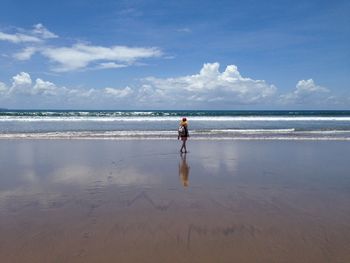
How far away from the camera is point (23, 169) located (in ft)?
35.8

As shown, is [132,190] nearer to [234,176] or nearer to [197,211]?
[197,211]

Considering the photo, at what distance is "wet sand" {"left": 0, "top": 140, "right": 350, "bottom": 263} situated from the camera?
4.83 metres

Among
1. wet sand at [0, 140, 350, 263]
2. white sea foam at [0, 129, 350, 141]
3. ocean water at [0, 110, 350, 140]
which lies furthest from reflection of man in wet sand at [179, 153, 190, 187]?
ocean water at [0, 110, 350, 140]

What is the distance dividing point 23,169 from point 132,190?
15.4 ft

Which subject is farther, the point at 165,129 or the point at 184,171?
the point at 165,129

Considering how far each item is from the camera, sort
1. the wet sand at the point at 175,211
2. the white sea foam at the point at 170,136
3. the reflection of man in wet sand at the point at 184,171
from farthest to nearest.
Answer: the white sea foam at the point at 170,136, the reflection of man in wet sand at the point at 184,171, the wet sand at the point at 175,211

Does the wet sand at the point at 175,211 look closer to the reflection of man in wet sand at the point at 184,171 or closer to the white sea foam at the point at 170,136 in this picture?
the reflection of man in wet sand at the point at 184,171

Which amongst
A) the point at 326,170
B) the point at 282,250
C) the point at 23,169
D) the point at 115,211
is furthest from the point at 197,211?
the point at 23,169

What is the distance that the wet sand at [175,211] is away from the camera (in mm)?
4828

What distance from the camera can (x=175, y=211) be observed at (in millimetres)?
6566

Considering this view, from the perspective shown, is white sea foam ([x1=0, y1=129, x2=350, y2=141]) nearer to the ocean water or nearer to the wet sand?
the ocean water

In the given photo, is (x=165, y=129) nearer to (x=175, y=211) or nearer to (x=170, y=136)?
(x=170, y=136)

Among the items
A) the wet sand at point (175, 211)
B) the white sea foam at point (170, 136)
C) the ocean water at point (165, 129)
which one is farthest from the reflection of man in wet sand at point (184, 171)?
the ocean water at point (165, 129)

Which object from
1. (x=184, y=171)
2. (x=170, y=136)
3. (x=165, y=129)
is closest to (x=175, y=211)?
(x=184, y=171)
